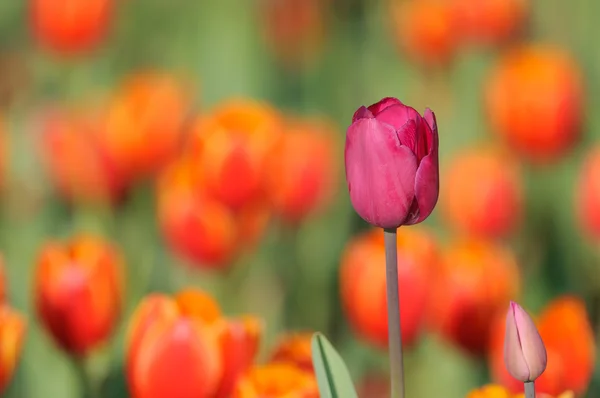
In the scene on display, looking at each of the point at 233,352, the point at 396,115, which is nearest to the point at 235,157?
the point at 233,352

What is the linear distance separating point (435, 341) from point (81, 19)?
0.57 meters

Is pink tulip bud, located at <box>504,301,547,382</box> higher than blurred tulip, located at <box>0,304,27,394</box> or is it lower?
higher

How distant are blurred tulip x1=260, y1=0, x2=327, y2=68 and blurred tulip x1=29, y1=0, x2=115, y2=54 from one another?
24 cm

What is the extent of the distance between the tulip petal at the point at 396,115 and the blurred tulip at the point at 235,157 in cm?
36

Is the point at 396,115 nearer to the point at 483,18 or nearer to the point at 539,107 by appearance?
the point at 539,107

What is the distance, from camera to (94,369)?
2.54 feet

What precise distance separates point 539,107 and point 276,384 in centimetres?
56

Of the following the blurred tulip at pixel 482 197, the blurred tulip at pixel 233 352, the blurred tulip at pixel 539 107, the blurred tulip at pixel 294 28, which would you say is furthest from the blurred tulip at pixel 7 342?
the blurred tulip at pixel 294 28

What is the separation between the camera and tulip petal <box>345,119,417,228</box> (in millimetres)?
384

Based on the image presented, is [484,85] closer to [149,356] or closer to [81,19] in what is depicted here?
[81,19]

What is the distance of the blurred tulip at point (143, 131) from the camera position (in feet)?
2.85

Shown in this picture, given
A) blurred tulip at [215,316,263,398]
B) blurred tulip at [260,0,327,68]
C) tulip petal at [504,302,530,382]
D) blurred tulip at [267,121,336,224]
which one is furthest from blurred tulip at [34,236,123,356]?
blurred tulip at [260,0,327,68]

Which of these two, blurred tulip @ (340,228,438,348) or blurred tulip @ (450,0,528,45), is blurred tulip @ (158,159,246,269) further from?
blurred tulip @ (450,0,528,45)

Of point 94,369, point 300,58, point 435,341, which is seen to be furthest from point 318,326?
point 300,58
